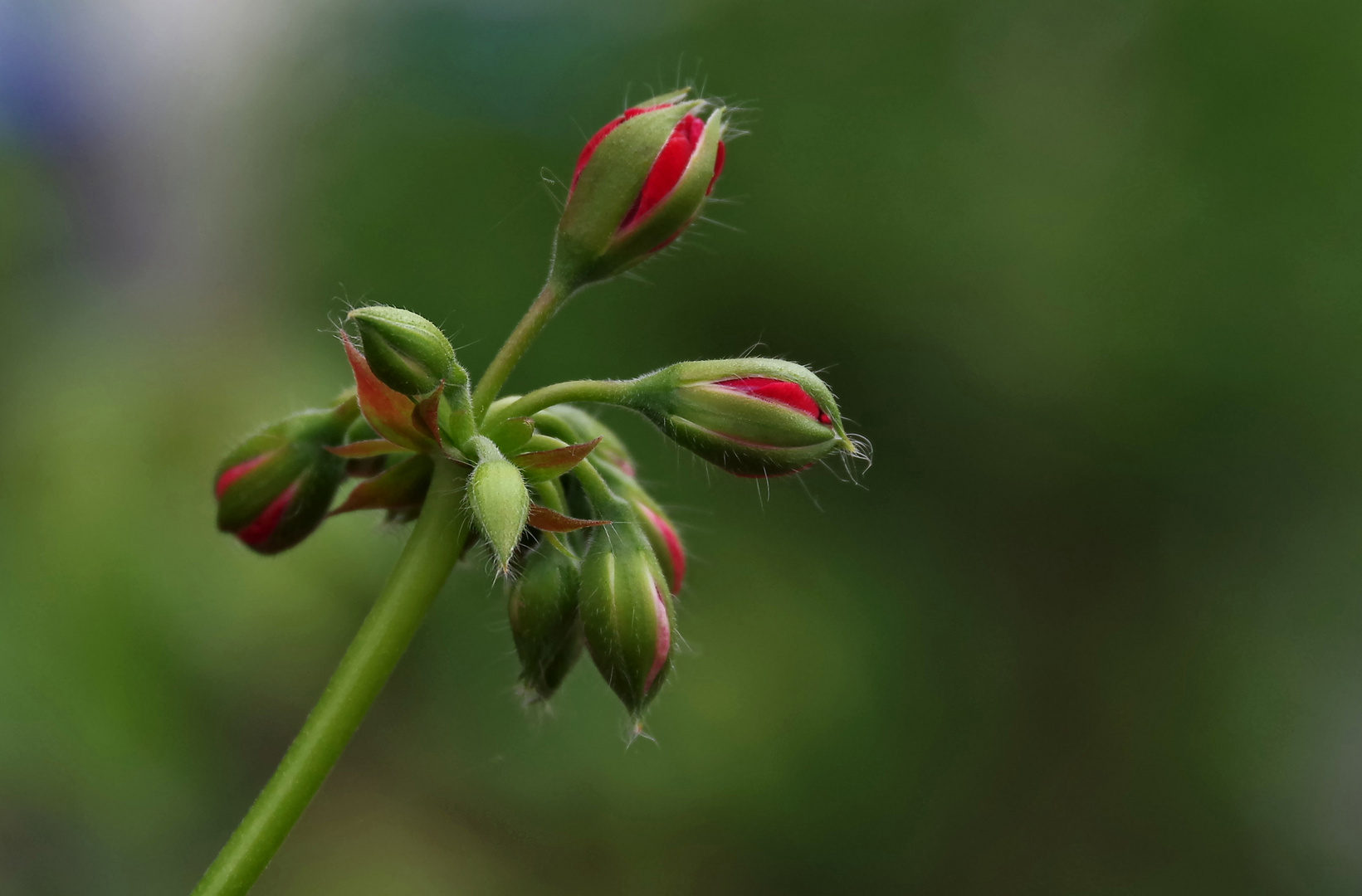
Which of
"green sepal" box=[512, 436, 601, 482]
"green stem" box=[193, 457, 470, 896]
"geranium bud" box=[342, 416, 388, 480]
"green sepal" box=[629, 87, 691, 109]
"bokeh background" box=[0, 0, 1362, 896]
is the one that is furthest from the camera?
"bokeh background" box=[0, 0, 1362, 896]

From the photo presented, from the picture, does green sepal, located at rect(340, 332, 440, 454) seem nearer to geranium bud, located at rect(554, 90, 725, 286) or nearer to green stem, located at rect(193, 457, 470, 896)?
green stem, located at rect(193, 457, 470, 896)

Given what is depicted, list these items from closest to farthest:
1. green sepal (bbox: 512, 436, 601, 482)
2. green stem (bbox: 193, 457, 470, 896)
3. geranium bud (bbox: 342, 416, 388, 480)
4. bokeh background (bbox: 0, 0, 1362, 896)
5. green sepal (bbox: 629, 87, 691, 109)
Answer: green stem (bbox: 193, 457, 470, 896), green sepal (bbox: 512, 436, 601, 482), green sepal (bbox: 629, 87, 691, 109), geranium bud (bbox: 342, 416, 388, 480), bokeh background (bbox: 0, 0, 1362, 896)

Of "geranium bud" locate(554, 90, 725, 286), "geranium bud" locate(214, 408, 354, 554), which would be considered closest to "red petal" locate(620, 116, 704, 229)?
"geranium bud" locate(554, 90, 725, 286)

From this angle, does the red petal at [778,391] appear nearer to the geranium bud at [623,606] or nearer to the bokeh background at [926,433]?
the geranium bud at [623,606]

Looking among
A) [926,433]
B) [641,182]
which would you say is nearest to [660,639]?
[641,182]

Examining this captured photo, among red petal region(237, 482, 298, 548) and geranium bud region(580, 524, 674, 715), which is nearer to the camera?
geranium bud region(580, 524, 674, 715)

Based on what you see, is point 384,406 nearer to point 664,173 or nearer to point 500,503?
point 500,503

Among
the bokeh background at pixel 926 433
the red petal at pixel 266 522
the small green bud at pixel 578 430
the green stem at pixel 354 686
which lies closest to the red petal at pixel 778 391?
the small green bud at pixel 578 430
